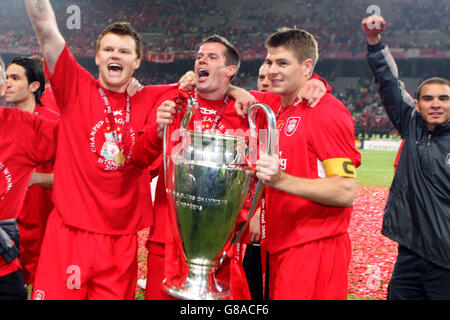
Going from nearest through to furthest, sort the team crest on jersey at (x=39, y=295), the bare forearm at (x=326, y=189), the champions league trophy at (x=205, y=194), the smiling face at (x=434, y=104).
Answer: the champions league trophy at (x=205, y=194) < the bare forearm at (x=326, y=189) < the team crest on jersey at (x=39, y=295) < the smiling face at (x=434, y=104)

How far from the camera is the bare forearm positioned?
1915mm

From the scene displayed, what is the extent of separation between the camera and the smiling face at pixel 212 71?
2588mm

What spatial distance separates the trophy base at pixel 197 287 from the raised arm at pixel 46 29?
1.22m

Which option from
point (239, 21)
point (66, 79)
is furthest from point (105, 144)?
point (239, 21)

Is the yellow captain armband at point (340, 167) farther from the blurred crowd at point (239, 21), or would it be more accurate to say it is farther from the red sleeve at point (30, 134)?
the blurred crowd at point (239, 21)

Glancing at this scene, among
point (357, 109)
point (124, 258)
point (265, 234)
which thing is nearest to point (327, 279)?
point (265, 234)

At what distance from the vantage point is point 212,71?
261 centimetres

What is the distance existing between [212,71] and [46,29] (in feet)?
2.96

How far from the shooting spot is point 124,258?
2299 millimetres

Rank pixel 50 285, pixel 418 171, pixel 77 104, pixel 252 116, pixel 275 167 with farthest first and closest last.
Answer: pixel 418 171 → pixel 77 104 → pixel 50 285 → pixel 252 116 → pixel 275 167

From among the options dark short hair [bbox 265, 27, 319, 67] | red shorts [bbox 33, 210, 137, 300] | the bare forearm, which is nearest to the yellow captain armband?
the bare forearm

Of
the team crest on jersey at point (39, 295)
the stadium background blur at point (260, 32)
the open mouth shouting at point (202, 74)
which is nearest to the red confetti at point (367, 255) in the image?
the team crest on jersey at point (39, 295)

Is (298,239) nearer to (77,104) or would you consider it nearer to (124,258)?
(124,258)

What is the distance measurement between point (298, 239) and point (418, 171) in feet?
3.78
